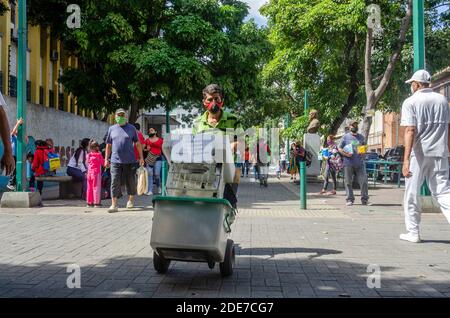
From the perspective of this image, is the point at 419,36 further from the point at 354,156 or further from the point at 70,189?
the point at 70,189

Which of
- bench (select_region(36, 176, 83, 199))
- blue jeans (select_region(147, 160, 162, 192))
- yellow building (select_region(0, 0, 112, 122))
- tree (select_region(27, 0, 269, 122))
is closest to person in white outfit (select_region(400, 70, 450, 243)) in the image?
blue jeans (select_region(147, 160, 162, 192))

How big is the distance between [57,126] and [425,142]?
17.8 m

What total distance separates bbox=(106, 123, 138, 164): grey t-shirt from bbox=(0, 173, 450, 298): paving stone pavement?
1174mm

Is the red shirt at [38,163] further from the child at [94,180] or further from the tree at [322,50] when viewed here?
the tree at [322,50]

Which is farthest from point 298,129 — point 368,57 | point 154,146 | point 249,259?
point 249,259

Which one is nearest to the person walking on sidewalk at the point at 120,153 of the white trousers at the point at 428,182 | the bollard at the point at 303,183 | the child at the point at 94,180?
the child at the point at 94,180

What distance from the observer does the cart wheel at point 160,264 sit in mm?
4926

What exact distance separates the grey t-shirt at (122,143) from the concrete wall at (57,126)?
24.4ft

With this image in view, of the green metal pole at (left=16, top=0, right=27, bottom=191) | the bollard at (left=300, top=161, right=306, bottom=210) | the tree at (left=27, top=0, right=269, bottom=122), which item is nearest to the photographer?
the bollard at (left=300, top=161, right=306, bottom=210)

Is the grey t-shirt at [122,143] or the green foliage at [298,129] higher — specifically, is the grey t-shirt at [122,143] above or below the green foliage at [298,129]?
below

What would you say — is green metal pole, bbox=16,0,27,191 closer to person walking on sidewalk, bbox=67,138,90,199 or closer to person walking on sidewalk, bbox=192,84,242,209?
person walking on sidewalk, bbox=67,138,90,199

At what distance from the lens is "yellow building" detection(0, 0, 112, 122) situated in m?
17.7
